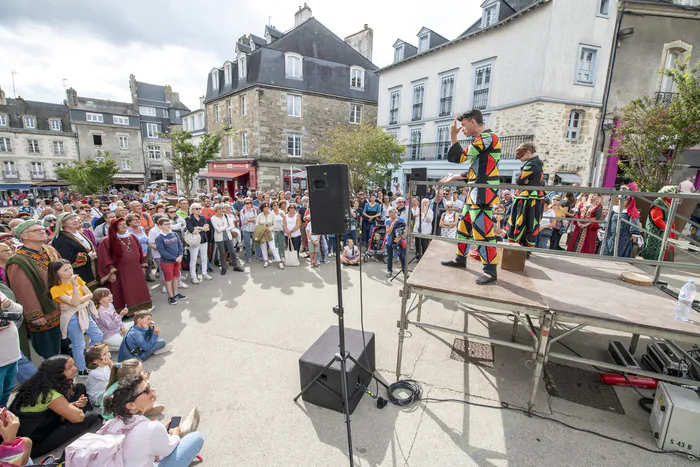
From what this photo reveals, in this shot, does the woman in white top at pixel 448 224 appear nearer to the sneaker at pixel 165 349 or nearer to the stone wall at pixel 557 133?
the sneaker at pixel 165 349

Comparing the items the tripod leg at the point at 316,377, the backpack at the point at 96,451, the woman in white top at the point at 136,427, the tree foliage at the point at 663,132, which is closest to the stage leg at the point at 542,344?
the tripod leg at the point at 316,377

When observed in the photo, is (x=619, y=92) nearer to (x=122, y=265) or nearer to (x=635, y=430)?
(x=635, y=430)

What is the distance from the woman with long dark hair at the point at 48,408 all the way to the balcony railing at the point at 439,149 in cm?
1889

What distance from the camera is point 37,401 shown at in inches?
110

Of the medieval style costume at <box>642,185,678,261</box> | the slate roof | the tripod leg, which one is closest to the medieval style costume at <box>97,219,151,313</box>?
the tripod leg

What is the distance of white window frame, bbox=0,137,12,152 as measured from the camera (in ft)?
112

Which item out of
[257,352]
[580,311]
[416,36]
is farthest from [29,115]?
[580,311]

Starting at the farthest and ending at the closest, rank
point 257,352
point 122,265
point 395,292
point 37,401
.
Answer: point 395,292
point 122,265
point 257,352
point 37,401

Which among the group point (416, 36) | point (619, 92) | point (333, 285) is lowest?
point (333, 285)

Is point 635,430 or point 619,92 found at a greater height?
point 619,92

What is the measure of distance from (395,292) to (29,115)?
5053 centimetres

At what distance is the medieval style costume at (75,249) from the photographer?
4676 millimetres

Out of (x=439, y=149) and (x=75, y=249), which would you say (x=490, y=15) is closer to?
(x=439, y=149)

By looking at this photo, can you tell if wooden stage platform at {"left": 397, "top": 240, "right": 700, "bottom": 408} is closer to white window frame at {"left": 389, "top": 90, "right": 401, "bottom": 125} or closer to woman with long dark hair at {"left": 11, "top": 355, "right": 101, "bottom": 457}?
woman with long dark hair at {"left": 11, "top": 355, "right": 101, "bottom": 457}
